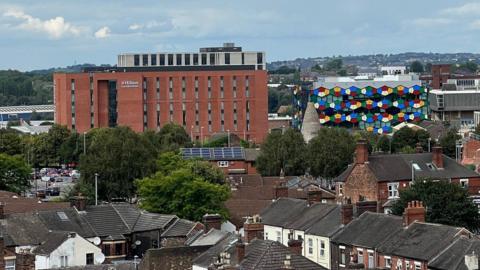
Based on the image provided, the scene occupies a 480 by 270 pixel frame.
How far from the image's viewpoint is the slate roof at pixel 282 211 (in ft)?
282

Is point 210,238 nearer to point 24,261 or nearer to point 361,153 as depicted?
point 24,261

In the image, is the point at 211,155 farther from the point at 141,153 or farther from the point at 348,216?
the point at 348,216

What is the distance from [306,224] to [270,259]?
31385mm

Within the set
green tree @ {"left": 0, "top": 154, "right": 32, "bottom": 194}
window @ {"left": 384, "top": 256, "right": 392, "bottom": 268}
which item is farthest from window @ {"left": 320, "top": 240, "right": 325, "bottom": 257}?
→ green tree @ {"left": 0, "top": 154, "right": 32, "bottom": 194}

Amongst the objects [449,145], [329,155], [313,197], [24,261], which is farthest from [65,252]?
[449,145]

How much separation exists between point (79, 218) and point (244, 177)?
2236 inches

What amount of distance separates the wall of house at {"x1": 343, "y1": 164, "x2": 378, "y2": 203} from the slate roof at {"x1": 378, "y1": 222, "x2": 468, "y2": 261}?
106ft

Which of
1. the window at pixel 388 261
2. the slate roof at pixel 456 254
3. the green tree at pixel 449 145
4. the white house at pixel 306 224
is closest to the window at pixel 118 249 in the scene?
the white house at pixel 306 224

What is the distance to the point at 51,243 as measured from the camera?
235ft

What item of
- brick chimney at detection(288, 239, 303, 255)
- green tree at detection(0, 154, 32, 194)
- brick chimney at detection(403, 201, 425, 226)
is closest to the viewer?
brick chimney at detection(288, 239, 303, 255)

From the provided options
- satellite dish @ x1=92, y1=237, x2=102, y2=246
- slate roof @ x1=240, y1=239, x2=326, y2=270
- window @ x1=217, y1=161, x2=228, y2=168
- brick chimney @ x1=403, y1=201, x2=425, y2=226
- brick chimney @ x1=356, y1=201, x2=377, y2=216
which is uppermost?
slate roof @ x1=240, y1=239, x2=326, y2=270

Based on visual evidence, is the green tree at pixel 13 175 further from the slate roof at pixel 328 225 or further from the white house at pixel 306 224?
the slate roof at pixel 328 225

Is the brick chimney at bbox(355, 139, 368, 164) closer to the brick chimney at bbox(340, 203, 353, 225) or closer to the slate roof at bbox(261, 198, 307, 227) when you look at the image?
the slate roof at bbox(261, 198, 307, 227)

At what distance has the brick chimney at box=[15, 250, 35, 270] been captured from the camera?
65.0m
